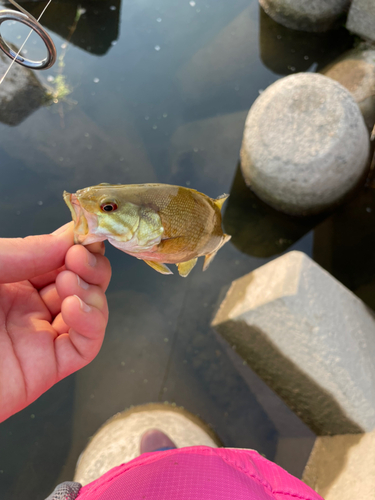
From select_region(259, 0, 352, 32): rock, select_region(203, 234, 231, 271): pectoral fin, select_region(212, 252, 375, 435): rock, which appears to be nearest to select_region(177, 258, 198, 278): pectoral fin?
select_region(203, 234, 231, 271): pectoral fin

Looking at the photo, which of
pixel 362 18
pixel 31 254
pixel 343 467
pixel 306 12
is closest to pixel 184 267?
pixel 31 254

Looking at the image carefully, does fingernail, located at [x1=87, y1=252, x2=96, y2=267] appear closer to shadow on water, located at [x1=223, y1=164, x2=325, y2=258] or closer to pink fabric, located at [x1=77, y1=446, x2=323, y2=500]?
pink fabric, located at [x1=77, y1=446, x2=323, y2=500]

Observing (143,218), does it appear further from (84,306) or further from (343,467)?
(343,467)

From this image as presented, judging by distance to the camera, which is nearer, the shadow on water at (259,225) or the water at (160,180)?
the water at (160,180)

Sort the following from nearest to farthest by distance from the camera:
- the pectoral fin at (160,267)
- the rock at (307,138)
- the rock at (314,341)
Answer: the pectoral fin at (160,267) < the rock at (314,341) < the rock at (307,138)

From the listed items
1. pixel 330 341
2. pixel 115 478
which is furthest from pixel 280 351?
pixel 115 478

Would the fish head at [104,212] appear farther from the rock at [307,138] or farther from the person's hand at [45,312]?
the rock at [307,138]

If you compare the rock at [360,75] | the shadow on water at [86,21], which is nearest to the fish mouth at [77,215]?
the rock at [360,75]
